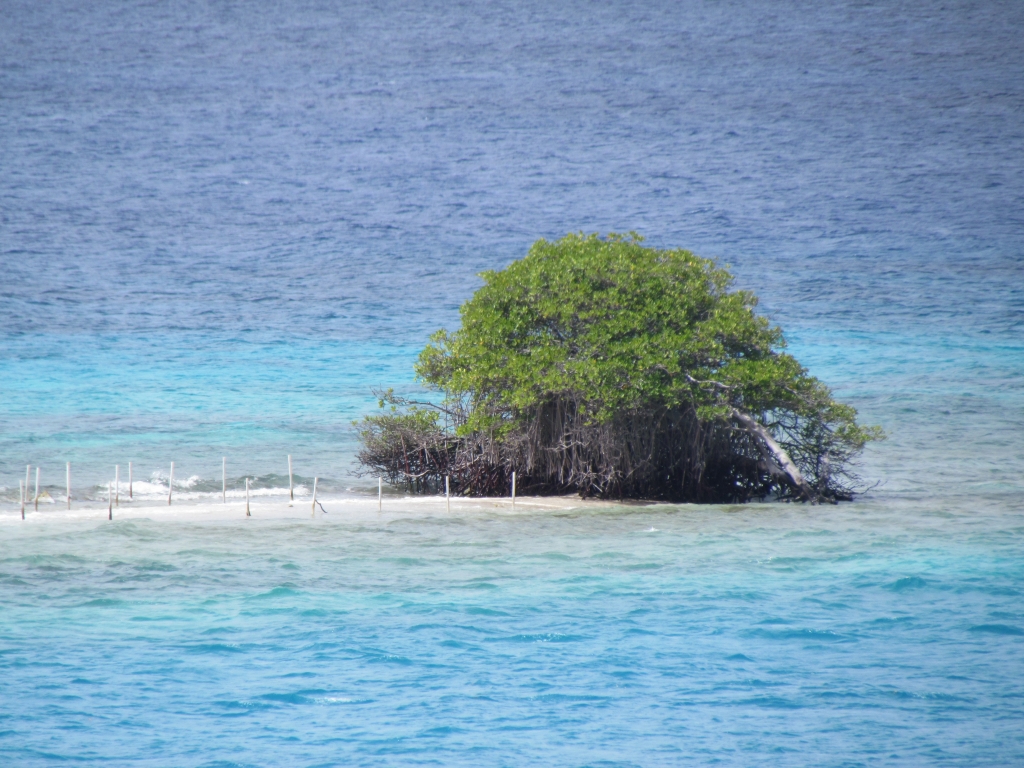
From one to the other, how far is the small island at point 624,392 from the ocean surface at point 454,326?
109 cm

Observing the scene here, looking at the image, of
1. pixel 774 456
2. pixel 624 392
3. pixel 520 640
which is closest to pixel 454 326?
pixel 774 456

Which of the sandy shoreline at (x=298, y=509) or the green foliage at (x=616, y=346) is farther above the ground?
the green foliage at (x=616, y=346)

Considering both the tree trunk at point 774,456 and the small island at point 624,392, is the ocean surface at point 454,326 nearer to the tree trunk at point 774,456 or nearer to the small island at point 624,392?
the tree trunk at point 774,456

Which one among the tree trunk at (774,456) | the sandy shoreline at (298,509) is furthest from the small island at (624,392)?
the sandy shoreline at (298,509)

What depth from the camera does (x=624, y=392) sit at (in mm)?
18484

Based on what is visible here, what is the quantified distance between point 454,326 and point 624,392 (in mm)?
34243

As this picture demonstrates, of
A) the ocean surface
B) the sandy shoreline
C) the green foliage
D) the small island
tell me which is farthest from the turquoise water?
the green foliage

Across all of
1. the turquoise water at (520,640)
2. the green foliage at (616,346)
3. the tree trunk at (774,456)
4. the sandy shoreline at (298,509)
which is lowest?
the turquoise water at (520,640)

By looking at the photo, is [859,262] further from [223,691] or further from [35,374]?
[223,691]

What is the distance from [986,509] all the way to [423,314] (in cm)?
3533

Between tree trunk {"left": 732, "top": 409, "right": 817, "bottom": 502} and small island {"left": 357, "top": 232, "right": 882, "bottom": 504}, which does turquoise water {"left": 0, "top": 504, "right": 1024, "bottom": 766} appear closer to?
tree trunk {"left": 732, "top": 409, "right": 817, "bottom": 502}

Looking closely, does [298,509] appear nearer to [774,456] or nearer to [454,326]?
[774,456]

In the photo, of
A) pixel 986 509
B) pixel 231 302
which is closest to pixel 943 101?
pixel 231 302

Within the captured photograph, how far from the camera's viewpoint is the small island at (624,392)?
1883cm
